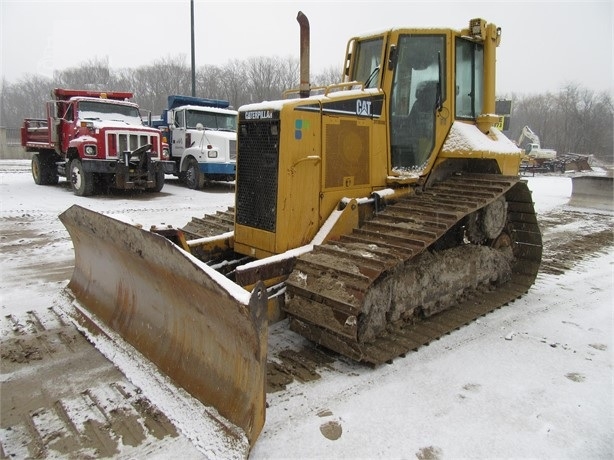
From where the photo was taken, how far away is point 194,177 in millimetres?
15070

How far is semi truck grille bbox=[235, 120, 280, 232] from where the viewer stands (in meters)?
4.21

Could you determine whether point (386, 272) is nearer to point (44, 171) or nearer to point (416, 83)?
point (416, 83)

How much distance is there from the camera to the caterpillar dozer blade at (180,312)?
2.70m

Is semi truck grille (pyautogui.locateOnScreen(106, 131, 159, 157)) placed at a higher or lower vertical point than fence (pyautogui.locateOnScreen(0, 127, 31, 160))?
lower

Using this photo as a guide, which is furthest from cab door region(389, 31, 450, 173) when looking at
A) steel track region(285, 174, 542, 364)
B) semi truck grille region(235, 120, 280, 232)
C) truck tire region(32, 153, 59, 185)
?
truck tire region(32, 153, 59, 185)

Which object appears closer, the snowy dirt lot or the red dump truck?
the snowy dirt lot

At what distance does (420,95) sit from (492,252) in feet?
6.35

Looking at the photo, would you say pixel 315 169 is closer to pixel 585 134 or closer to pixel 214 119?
pixel 214 119

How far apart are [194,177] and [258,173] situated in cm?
1121

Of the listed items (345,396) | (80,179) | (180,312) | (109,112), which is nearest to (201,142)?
(109,112)

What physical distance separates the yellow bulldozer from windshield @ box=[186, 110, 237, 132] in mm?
10270

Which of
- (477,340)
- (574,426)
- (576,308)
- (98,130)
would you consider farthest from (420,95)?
(98,130)

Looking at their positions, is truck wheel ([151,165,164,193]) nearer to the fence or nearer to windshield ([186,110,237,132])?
windshield ([186,110,237,132])

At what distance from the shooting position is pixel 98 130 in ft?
39.7
